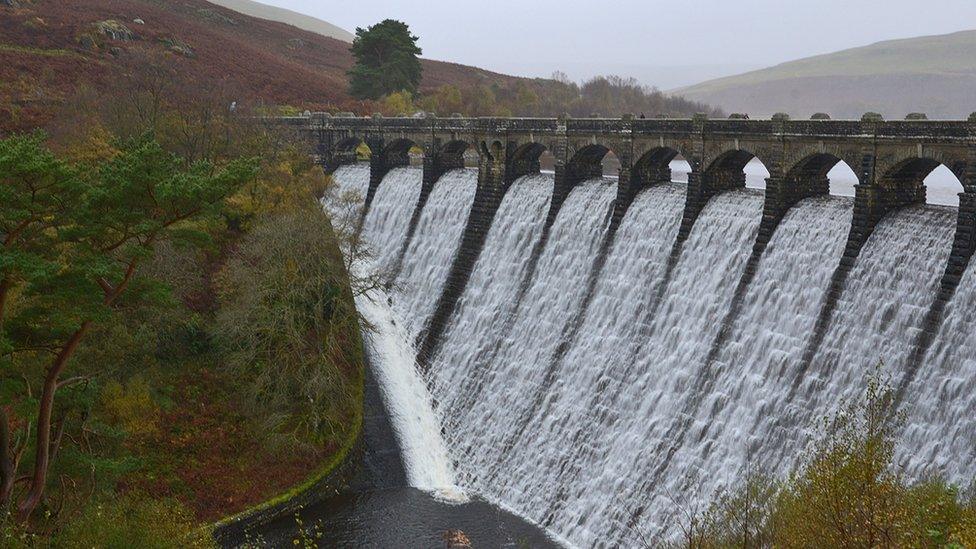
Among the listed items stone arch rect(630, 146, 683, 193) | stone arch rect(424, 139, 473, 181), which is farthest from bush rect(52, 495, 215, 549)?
stone arch rect(424, 139, 473, 181)

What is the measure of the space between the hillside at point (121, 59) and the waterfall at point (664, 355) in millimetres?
45776

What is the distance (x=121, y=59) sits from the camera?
115 metres

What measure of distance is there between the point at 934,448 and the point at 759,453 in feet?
22.4

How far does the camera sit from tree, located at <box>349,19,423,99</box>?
398 ft

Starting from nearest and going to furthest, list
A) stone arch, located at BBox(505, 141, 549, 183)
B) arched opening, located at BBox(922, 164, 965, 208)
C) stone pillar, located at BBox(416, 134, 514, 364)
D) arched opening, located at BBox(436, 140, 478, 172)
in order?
stone pillar, located at BBox(416, 134, 514, 364) < stone arch, located at BBox(505, 141, 549, 183) < arched opening, located at BBox(922, 164, 965, 208) < arched opening, located at BBox(436, 140, 478, 172)

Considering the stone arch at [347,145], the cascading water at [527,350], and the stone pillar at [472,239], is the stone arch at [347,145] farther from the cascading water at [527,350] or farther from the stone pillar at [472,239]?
the cascading water at [527,350]

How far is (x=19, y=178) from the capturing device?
29547mm

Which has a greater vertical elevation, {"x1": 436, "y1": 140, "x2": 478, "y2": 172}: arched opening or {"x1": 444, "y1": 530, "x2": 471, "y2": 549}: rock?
{"x1": 436, "y1": 140, "x2": 478, "y2": 172}: arched opening

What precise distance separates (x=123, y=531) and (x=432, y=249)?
38756mm

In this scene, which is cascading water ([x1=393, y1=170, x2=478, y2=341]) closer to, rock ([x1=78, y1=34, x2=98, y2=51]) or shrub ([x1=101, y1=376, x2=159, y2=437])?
shrub ([x1=101, y1=376, x2=159, y2=437])

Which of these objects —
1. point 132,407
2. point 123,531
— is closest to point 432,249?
point 132,407

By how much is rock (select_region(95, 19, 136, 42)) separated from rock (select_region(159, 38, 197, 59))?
14.5 feet

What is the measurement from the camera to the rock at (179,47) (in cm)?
13100

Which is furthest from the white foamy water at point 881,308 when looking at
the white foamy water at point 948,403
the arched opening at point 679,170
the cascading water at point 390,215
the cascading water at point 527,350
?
the arched opening at point 679,170
